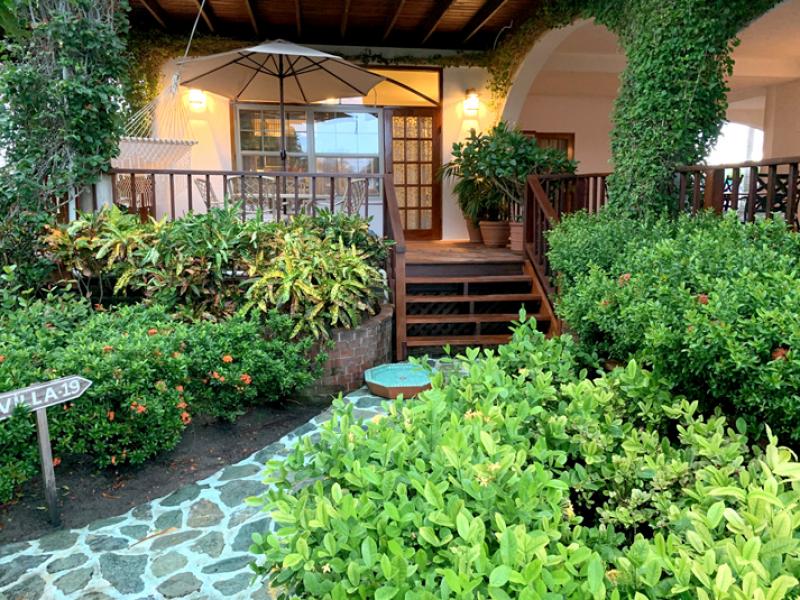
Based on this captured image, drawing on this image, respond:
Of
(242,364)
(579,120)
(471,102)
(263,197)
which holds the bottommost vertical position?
(242,364)

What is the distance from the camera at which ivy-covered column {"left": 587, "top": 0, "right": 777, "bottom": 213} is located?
4570 mm

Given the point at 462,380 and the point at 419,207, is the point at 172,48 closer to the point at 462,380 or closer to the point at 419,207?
the point at 419,207

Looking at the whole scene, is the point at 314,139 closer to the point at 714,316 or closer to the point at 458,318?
the point at 458,318

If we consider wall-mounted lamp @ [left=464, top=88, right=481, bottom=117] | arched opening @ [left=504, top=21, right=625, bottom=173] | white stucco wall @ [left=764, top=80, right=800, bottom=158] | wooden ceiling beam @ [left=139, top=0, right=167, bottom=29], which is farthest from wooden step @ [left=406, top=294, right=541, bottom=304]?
white stucco wall @ [left=764, top=80, right=800, bottom=158]

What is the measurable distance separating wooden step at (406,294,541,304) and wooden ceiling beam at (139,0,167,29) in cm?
443

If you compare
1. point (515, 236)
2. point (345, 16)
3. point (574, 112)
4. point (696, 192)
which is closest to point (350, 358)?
point (515, 236)

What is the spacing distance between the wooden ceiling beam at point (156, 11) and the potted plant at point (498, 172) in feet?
12.5

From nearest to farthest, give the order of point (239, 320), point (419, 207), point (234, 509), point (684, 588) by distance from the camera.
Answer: point (684, 588)
point (234, 509)
point (239, 320)
point (419, 207)

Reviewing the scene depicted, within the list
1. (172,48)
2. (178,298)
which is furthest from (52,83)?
(172,48)

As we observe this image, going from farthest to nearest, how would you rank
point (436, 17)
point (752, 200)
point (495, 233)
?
1. point (495, 233)
2. point (436, 17)
3. point (752, 200)

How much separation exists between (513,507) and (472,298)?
435 centimetres

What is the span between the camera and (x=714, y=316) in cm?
196

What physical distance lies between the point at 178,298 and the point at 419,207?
4.86 metres

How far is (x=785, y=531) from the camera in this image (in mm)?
1050
